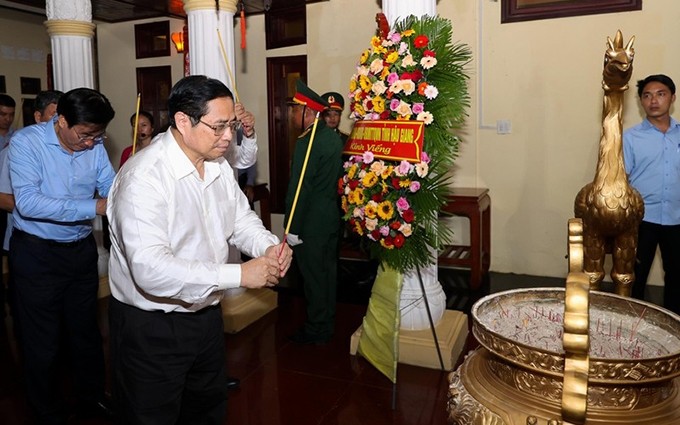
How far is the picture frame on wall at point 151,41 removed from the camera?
6.88 metres

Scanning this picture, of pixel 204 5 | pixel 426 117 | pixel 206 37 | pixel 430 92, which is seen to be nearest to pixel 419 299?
pixel 426 117

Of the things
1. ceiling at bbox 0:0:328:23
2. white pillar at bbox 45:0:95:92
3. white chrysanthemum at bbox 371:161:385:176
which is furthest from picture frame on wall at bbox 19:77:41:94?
white chrysanthemum at bbox 371:161:385:176

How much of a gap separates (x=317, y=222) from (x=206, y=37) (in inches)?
56.8

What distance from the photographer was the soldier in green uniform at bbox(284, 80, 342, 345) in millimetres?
3602

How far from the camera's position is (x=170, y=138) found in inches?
71.5

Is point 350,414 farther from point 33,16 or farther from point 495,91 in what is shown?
point 33,16

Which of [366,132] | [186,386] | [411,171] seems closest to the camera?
[186,386]

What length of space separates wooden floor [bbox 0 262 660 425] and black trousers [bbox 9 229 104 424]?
12.8 inches

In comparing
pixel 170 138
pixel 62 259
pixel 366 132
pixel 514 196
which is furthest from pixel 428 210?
pixel 514 196

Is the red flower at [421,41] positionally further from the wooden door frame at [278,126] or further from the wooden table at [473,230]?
the wooden door frame at [278,126]

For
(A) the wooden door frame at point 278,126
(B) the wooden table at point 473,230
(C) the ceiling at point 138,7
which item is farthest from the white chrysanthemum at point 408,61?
(A) the wooden door frame at point 278,126

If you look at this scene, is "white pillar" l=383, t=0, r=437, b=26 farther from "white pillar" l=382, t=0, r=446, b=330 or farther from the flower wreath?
"white pillar" l=382, t=0, r=446, b=330

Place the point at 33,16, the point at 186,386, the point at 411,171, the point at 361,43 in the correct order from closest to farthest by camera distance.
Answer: the point at 186,386 → the point at 411,171 → the point at 361,43 → the point at 33,16

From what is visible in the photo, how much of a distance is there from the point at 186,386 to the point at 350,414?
3.48 feet
